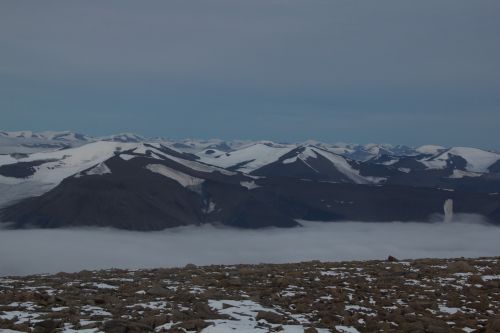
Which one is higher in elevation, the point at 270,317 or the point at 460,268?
the point at 460,268

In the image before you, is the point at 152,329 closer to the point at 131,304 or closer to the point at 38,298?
the point at 131,304

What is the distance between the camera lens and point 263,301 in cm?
2298

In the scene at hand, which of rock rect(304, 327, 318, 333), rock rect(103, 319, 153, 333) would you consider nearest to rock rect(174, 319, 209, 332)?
rock rect(103, 319, 153, 333)

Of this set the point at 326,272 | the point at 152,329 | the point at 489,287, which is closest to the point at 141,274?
the point at 326,272

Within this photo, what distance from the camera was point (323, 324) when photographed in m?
19.4

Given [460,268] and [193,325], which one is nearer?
[193,325]

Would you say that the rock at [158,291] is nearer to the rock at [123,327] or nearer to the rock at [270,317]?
the rock at [270,317]

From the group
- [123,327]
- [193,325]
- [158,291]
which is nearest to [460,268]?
[158,291]

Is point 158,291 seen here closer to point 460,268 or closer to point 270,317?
point 270,317

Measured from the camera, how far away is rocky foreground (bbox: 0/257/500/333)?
18.7m

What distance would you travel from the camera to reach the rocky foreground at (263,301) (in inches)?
737

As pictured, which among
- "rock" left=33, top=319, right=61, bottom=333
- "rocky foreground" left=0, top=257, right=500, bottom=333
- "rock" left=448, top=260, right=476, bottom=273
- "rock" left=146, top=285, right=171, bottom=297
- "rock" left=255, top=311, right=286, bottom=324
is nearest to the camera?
"rock" left=33, top=319, right=61, bottom=333

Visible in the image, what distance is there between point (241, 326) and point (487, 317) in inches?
363

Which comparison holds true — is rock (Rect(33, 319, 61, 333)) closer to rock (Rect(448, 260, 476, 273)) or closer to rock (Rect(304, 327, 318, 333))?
rock (Rect(304, 327, 318, 333))
